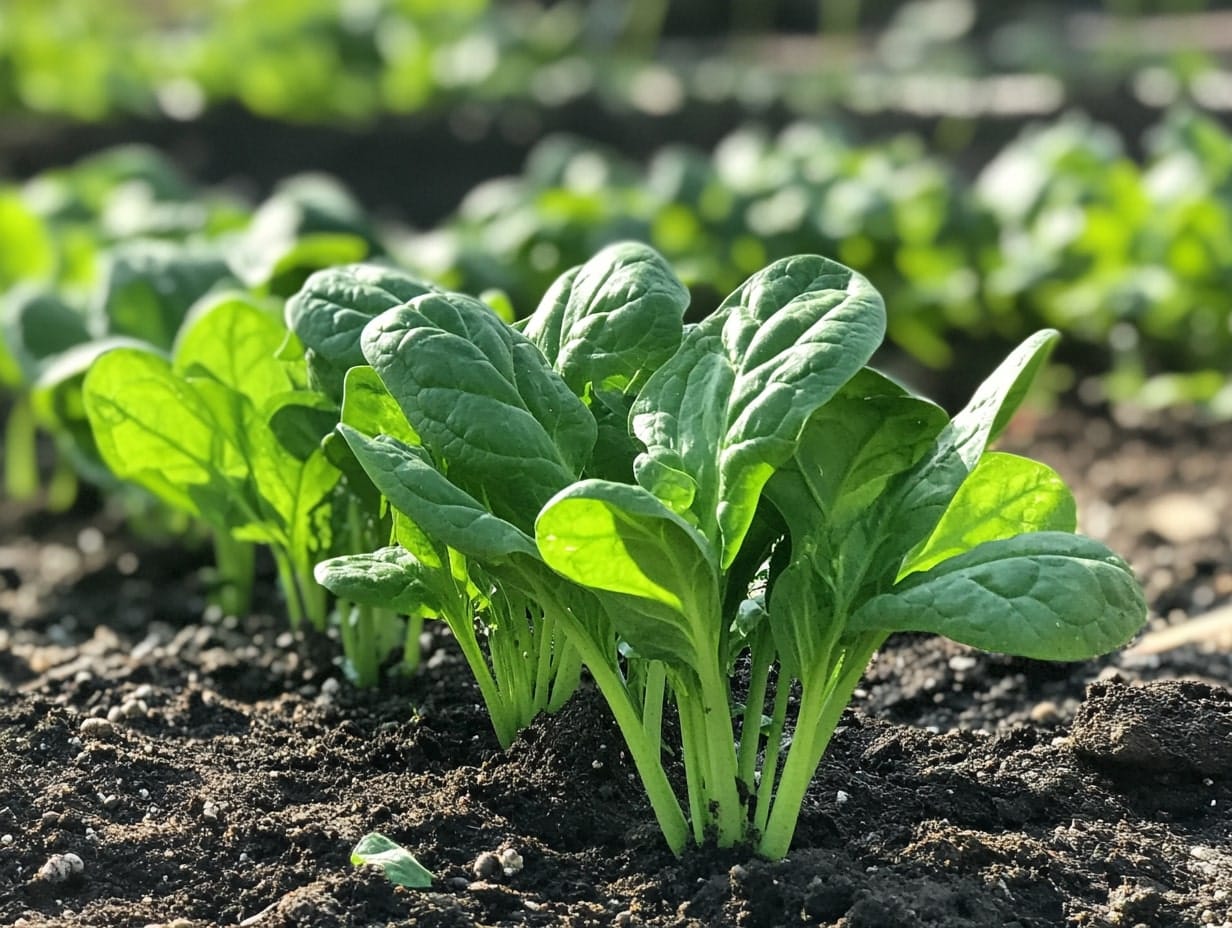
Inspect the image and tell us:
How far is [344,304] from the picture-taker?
220 cm

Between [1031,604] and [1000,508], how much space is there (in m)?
0.32

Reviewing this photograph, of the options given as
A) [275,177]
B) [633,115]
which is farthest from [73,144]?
[633,115]

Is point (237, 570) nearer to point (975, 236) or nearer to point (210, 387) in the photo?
point (210, 387)

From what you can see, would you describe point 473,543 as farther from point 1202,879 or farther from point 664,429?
point 1202,879

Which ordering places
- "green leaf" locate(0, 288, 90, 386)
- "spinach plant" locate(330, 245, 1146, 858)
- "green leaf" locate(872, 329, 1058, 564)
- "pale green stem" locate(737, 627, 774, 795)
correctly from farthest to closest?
1. "green leaf" locate(0, 288, 90, 386)
2. "pale green stem" locate(737, 627, 774, 795)
3. "green leaf" locate(872, 329, 1058, 564)
4. "spinach plant" locate(330, 245, 1146, 858)

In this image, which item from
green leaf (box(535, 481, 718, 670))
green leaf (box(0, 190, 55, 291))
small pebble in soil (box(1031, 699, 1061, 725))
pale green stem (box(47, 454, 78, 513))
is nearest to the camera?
green leaf (box(535, 481, 718, 670))

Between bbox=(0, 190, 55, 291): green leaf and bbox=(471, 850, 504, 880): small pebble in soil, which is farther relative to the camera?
bbox=(0, 190, 55, 291): green leaf

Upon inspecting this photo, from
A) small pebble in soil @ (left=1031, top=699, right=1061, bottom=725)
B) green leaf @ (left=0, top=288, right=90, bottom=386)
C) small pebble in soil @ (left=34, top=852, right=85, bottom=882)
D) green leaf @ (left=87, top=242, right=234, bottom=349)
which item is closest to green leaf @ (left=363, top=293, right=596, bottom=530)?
small pebble in soil @ (left=34, top=852, right=85, bottom=882)

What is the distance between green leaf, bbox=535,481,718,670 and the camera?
1650 mm

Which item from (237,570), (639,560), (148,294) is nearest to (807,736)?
(639,560)

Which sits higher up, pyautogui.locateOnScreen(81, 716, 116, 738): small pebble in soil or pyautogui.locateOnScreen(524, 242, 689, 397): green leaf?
pyautogui.locateOnScreen(524, 242, 689, 397): green leaf

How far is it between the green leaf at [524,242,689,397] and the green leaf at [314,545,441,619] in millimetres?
312

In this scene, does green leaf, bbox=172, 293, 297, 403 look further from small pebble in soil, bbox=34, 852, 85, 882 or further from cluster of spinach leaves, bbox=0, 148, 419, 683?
small pebble in soil, bbox=34, 852, 85, 882

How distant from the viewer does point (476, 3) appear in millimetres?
10430
